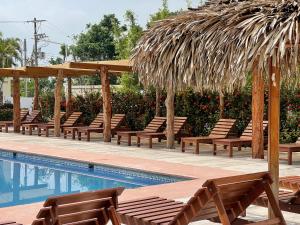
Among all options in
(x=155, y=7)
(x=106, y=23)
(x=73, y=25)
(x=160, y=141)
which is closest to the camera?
(x=160, y=141)

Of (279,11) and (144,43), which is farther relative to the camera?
(144,43)

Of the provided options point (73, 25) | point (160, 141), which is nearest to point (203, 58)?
point (160, 141)

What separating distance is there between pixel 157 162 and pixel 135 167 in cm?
96

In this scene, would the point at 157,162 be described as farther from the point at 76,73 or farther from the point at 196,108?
the point at 76,73

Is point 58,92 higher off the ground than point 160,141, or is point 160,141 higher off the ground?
point 58,92

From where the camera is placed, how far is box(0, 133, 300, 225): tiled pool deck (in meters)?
7.78

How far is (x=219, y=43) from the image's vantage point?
551 cm

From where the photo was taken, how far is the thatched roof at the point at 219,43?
17.0 feet

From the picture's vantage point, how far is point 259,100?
1332 cm

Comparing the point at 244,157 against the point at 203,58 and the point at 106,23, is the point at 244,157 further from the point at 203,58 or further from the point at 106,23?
the point at 106,23

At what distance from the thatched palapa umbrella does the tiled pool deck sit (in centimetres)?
194

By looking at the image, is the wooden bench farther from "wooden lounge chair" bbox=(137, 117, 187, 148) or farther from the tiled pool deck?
"wooden lounge chair" bbox=(137, 117, 187, 148)

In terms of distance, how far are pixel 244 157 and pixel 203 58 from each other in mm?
8333

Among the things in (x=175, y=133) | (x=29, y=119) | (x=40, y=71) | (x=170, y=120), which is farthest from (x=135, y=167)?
(x=29, y=119)
